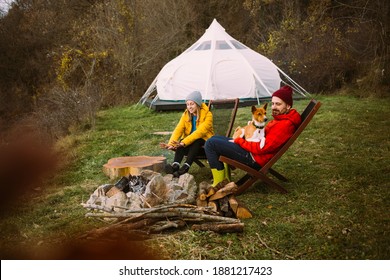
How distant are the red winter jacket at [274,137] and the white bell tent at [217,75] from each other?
8.38 metres

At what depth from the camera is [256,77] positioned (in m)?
13.6

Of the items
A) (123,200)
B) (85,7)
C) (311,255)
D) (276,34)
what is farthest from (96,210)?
(85,7)

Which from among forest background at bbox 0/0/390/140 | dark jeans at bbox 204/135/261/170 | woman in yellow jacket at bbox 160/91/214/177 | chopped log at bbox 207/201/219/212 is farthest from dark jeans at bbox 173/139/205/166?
forest background at bbox 0/0/390/140

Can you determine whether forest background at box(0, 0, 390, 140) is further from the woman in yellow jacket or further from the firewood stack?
the firewood stack

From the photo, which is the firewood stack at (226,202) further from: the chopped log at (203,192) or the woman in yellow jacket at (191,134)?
the woman in yellow jacket at (191,134)

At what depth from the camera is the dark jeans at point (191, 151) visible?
5.54m

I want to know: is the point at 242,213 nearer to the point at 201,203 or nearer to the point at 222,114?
the point at 201,203

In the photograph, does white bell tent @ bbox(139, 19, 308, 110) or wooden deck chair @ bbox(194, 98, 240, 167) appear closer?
wooden deck chair @ bbox(194, 98, 240, 167)

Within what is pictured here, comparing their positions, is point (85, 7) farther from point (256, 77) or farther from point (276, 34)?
point (256, 77)

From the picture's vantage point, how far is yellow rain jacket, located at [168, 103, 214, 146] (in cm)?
551

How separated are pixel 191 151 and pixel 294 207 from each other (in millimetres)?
1595

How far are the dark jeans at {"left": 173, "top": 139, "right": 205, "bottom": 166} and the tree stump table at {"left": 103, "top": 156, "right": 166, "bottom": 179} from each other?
16.6 inches

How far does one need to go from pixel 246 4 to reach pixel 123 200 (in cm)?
1858

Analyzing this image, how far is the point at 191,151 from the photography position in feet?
18.3
